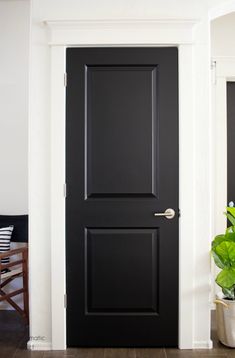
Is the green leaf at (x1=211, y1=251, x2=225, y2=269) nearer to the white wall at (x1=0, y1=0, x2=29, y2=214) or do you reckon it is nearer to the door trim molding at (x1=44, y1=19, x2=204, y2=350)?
the door trim molding at (x1=44, y1=19, x2=204, y2=350)

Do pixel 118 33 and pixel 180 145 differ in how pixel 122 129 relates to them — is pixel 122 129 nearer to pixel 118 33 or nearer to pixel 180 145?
pixel 180 145

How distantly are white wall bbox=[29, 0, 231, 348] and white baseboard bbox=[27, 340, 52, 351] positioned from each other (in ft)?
0.11

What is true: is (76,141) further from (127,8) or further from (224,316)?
(224,316)

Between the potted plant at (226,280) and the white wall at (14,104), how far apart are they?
183 cm

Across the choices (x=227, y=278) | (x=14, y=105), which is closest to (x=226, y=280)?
(x=227, y=278)

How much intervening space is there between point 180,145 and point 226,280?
0.98m

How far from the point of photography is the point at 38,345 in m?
2.62

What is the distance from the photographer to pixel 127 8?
258 centimetres

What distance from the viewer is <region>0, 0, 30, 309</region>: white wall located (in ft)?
11.0

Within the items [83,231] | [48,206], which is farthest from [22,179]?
[83,231]

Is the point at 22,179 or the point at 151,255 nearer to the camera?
the point at 151,255

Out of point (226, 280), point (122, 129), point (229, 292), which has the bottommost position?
point (229, 292)

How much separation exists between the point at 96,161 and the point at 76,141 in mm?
205

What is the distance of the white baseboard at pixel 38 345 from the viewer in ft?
8.59
